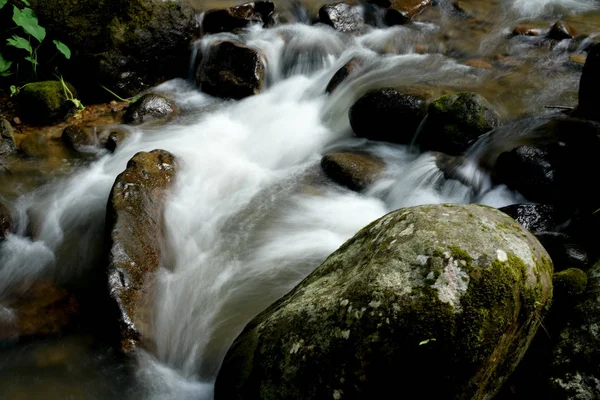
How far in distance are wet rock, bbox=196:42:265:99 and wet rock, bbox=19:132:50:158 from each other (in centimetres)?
286

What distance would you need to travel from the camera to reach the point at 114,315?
4.44 metres

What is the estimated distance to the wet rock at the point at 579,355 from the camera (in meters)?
2.88

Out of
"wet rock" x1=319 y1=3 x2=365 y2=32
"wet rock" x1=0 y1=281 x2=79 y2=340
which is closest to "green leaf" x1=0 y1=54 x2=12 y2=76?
"wet rock" x1=0 y1=281 x2=79 y2=340

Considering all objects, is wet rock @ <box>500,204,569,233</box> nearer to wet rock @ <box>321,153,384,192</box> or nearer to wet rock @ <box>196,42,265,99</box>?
wet rock @ <box>321,153,384,192</box>

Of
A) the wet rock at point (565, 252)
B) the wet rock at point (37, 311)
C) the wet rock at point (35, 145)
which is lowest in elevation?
the wet rock at point (37, 311)

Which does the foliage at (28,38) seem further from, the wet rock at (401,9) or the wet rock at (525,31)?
the wet rock at (525,31)

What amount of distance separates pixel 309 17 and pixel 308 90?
2426 mm

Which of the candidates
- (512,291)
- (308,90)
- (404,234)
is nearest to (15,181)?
(308,90)

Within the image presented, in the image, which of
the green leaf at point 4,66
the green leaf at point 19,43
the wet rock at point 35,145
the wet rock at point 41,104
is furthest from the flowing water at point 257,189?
the green leaf at point 4,66

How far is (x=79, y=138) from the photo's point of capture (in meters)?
7.43

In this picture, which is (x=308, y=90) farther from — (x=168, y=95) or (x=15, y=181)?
(x=15, y=181)

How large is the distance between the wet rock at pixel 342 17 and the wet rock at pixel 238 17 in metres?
1.13

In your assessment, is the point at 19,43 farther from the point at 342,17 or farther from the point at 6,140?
the point at 342,17

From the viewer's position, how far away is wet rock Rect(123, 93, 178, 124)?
26.2 feet
